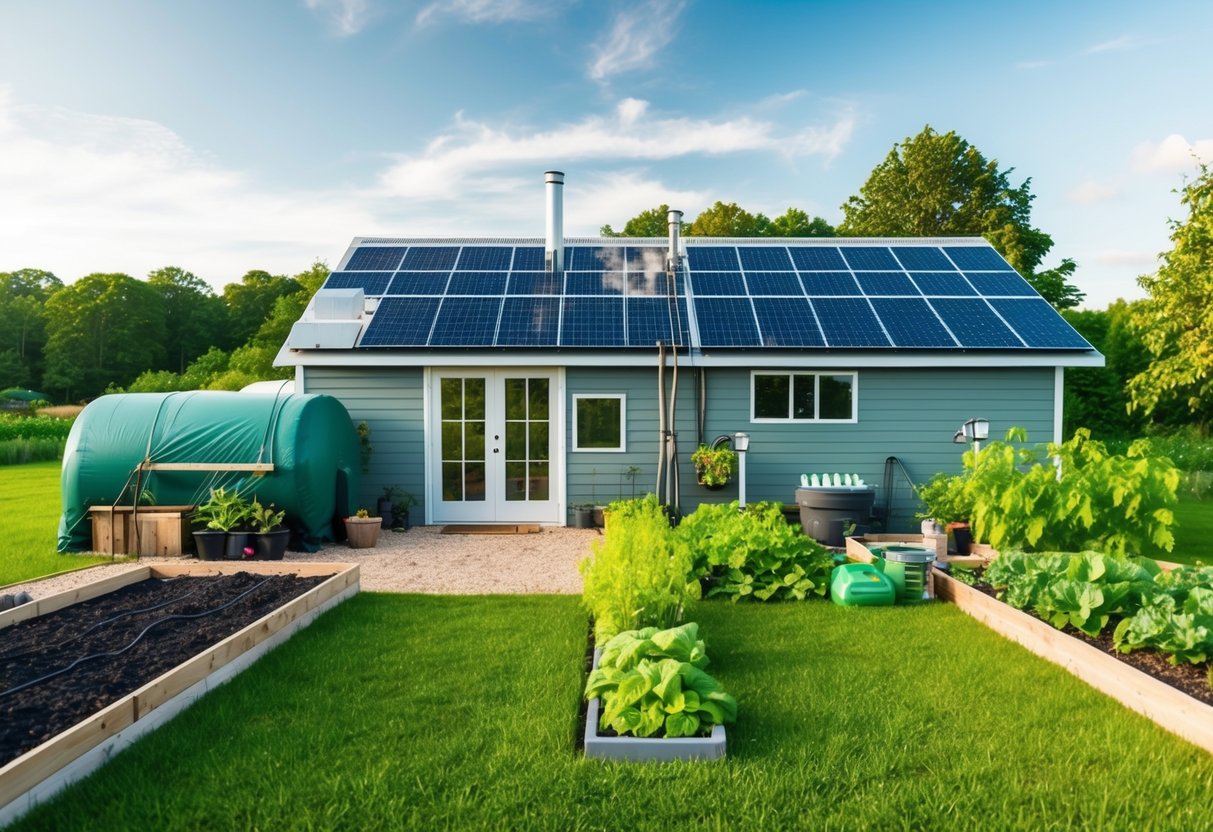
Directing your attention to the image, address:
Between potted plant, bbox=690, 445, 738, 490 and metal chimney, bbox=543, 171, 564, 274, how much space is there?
4272 mm

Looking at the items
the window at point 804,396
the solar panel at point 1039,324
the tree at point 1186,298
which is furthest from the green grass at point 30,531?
the tree at point 1186,298

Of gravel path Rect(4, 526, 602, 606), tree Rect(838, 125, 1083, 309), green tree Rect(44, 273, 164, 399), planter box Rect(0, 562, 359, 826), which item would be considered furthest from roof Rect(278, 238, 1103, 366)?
green tree Rect(44, 273, 164, 399)

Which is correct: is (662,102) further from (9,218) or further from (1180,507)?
(9,218)

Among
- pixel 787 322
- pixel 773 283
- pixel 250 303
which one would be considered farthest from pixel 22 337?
pixel 787 322

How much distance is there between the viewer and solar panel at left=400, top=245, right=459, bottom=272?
1382 centimetres

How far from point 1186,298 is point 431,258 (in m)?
13.8

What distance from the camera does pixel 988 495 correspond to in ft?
23.4

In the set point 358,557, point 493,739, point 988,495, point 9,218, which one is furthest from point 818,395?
point 9,218

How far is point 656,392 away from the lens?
11641 mm

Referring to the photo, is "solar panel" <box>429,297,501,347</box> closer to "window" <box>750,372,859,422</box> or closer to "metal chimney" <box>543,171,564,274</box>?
"metal chimney" <box>543,171,564,274</box>

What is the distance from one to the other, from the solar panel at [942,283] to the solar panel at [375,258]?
330 inches

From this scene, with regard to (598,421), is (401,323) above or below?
above

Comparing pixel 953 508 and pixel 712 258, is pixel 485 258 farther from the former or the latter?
pixel 953 508

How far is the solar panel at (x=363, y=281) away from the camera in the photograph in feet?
42.4
